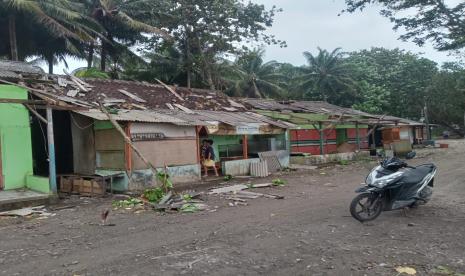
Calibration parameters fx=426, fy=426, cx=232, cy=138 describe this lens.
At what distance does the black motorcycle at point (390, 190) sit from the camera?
6973 mm

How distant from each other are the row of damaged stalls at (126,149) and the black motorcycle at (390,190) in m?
7.12

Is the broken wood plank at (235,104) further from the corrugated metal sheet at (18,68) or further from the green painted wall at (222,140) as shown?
the corrugated metal sheet at (18,68)

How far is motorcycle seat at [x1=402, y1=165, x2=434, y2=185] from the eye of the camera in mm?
7153

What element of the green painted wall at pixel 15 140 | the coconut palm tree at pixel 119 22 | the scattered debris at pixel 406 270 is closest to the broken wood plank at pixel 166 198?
the green painted wall at pixel 15 140

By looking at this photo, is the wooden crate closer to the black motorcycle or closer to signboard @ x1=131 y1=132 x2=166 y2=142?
signboard @ x1=131 y1=132 x2=166 y2=142

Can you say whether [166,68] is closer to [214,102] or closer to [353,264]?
[214,102]

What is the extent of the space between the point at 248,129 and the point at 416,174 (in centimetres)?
965

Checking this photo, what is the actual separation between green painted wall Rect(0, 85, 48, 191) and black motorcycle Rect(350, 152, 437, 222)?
8154 millimetres

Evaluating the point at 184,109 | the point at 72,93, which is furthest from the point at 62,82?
the point at 184,109

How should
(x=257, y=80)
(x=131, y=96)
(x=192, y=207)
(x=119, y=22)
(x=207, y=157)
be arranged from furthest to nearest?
(x=257, y=80)
(x=119, y=22)
(x=131, y=96)
(x=207, y=157)
(x=192, y=207)

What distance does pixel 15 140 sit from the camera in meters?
11.6

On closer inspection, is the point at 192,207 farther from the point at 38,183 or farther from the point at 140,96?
the point at 140,96

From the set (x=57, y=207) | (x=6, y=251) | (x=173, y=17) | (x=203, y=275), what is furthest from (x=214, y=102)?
(x=203, y=275)

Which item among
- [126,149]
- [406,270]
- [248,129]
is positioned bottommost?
[406,270]
